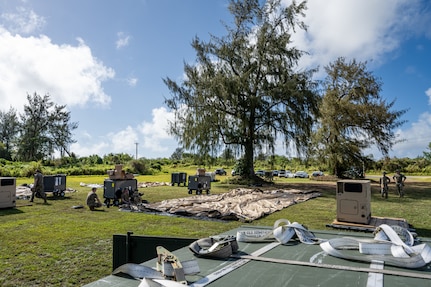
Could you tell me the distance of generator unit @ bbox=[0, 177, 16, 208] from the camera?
1062cm

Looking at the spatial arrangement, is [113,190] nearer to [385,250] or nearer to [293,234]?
[293,234]

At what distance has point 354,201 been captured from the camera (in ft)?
25.9

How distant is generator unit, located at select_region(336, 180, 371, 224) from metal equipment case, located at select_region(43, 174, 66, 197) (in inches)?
468

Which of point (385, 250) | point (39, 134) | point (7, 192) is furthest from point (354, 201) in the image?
point (39, 134)

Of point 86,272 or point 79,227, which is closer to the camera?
point 86,272

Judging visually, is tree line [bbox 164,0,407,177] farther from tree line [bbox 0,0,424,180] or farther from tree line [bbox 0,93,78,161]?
tree line [bbox 0,93,78,161]

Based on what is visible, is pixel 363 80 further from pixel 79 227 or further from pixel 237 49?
pixel 79 227

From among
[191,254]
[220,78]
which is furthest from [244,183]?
[191,254]

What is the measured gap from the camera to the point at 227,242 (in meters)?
2.17

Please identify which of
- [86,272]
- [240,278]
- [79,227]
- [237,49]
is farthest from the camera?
[237,49]

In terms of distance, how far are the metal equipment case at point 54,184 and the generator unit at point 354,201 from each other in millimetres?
11889

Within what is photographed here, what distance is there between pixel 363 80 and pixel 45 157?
4321 cm

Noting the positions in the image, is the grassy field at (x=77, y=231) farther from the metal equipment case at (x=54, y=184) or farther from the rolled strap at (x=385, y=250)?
the rolled strap at (x=385, y=250)

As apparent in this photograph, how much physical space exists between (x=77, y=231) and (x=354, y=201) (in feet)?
20.8
